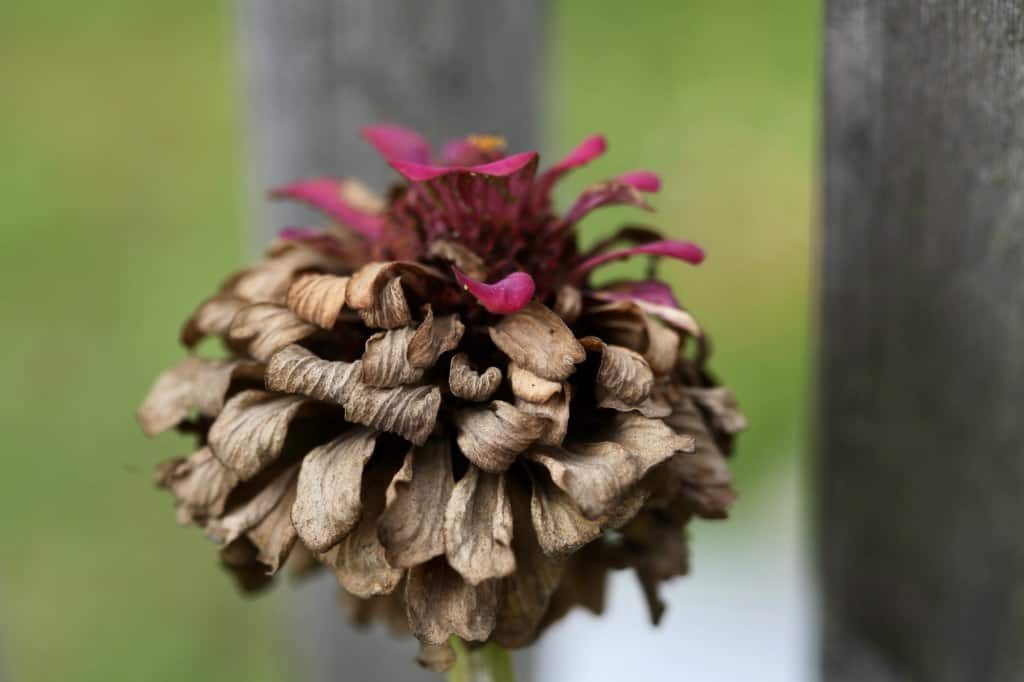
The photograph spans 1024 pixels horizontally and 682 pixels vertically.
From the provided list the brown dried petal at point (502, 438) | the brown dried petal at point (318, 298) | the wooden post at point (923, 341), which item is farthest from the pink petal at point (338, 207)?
the wooden post at point (923, 341)

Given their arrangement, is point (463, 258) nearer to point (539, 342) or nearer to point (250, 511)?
point (539, 342)

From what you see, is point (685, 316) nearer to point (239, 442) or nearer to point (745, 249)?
point (239, 442)

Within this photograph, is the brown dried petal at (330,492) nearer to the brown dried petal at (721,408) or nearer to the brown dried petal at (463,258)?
the brown dried petal at (463,258)

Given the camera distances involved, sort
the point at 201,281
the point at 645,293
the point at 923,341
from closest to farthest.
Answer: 1. the point at 645,293
2. the point at 923,341
3. the point at 201,281

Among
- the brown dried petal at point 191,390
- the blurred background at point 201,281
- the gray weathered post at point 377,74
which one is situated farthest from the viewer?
the blurred background at point 201,281

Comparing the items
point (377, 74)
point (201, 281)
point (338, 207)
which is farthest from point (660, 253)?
point (201, 281)

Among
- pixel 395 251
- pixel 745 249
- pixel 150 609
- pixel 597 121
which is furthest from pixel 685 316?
pixel 597 121
